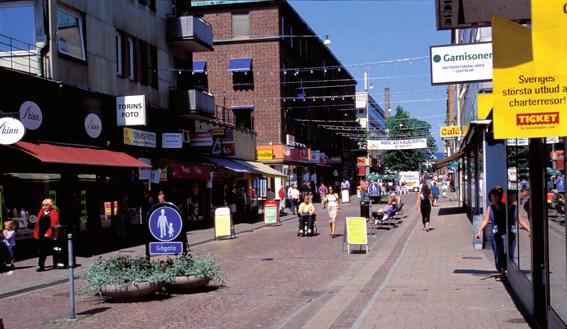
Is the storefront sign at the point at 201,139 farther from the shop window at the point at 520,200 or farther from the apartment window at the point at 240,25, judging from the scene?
the shop window at the point at 520,200

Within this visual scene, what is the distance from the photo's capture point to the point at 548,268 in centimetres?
663

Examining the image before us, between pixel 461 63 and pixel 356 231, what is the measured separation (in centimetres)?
575

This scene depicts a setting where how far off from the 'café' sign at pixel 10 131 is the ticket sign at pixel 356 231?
27.2 ft

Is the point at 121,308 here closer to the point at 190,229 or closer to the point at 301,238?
the point at 301,238

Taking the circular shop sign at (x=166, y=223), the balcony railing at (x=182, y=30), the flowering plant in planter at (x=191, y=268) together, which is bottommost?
the flowering plant in planter at (x=191, y=268)

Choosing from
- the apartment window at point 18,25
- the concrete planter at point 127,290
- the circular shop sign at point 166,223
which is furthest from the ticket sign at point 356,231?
the apartment window at point 18,25

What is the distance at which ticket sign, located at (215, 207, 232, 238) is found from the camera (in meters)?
23.3

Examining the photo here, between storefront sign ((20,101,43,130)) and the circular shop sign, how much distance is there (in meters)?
8.46

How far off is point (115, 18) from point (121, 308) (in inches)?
675

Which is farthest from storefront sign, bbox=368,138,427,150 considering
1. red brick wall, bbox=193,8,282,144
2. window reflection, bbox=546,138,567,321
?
window reflection, bbox=546,138,567,321

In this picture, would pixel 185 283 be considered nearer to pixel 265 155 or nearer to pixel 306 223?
pixel 306 223

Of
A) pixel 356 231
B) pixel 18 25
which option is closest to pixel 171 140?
pixel 18 25

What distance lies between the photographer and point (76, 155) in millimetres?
19703

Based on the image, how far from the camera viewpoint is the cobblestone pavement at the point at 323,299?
884 centimetres
